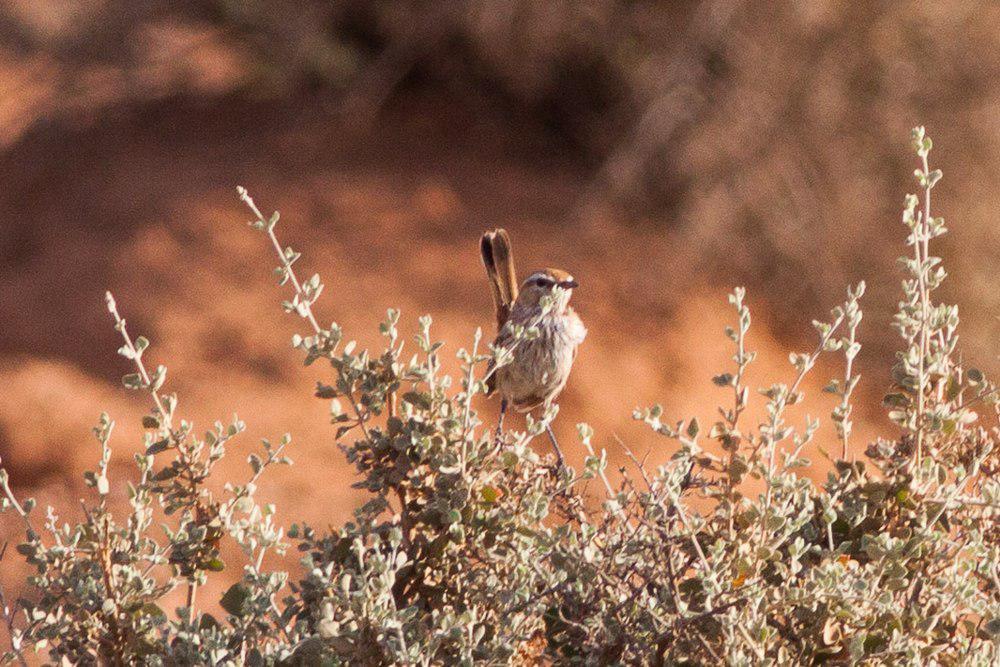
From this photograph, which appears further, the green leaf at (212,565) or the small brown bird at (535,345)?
the small brown bird at (535,345)

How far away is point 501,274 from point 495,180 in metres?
3.59

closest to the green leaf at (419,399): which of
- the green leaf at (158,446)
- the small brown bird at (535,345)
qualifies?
the green leaf at (158,446)

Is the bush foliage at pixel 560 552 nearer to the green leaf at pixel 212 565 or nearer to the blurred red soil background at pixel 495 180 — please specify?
the green leaf at pixel 212 565

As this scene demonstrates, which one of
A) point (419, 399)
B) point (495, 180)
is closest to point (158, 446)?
point (419, 399)

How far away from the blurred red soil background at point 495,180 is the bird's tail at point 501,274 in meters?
2.05

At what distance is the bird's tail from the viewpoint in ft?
13.7

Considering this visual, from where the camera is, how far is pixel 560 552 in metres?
1.95

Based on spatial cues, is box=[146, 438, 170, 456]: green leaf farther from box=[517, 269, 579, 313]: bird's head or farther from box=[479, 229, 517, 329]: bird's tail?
box=[479, 229, 517, 329]: bird's tail

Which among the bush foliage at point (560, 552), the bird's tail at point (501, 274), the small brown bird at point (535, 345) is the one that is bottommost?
the bush foliage at point (560, 552)

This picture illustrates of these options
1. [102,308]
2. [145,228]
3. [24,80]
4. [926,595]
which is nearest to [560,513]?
[926,595]

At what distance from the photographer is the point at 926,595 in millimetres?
2049

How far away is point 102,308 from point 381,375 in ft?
15.8

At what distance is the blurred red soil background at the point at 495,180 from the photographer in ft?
22.0

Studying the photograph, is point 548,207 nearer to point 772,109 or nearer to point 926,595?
point 772,109
